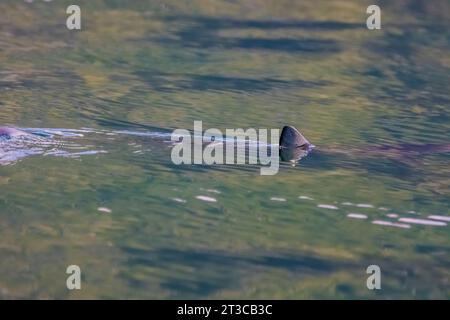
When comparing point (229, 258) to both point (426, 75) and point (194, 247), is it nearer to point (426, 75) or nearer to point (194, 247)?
point (194, 247)

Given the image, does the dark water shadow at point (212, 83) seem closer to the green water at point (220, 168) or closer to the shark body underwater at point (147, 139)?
Answer: the green water at point (220, 168)

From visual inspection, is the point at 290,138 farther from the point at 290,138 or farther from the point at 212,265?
the point at 212,265

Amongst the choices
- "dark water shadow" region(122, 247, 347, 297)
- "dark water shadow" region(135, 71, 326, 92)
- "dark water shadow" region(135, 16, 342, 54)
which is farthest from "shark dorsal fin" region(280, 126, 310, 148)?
"dark water shadow" region(135, 16, 342, 54)

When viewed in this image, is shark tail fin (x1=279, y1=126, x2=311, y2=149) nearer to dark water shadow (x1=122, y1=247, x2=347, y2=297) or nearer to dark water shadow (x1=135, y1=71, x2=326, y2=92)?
dark water shadow (x1=122, y1=247, x2=347, y2=297)

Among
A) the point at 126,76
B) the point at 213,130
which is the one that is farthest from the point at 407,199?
the point at 126,76

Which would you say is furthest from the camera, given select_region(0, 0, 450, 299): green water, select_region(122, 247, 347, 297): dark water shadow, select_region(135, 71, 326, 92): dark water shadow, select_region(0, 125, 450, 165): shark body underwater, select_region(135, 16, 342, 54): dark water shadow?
select_region(135, 16, 342, 54): dark water shadow

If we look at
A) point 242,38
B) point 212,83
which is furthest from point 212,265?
point 242,38

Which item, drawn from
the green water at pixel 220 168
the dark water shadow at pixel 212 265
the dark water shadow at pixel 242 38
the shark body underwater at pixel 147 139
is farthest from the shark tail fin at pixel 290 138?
the dark water shadow at pixel 242 38
